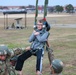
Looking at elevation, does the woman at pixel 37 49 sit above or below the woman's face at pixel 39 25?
below

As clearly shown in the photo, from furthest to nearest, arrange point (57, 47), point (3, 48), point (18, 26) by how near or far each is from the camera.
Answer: point (18, 26), point (57, 47), point (3, 48)

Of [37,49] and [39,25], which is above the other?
[39,25]

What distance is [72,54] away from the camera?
14273 millimetres

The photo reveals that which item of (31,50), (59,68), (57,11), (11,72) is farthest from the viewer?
(57,11)

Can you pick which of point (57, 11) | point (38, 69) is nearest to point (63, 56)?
point (38, 69)

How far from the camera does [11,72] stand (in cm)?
582

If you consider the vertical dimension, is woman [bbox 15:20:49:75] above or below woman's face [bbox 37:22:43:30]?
below

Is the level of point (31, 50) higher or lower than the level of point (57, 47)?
higher

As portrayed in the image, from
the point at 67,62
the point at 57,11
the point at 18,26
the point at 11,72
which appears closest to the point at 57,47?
the point at 67,62

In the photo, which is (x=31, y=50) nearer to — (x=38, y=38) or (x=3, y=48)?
(x=38, y=38)

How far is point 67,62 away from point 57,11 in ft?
404

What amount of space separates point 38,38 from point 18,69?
0.95 m

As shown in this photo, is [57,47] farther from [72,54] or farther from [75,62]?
[75,62]

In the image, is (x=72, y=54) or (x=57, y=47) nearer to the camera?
(x=72, y=54)
